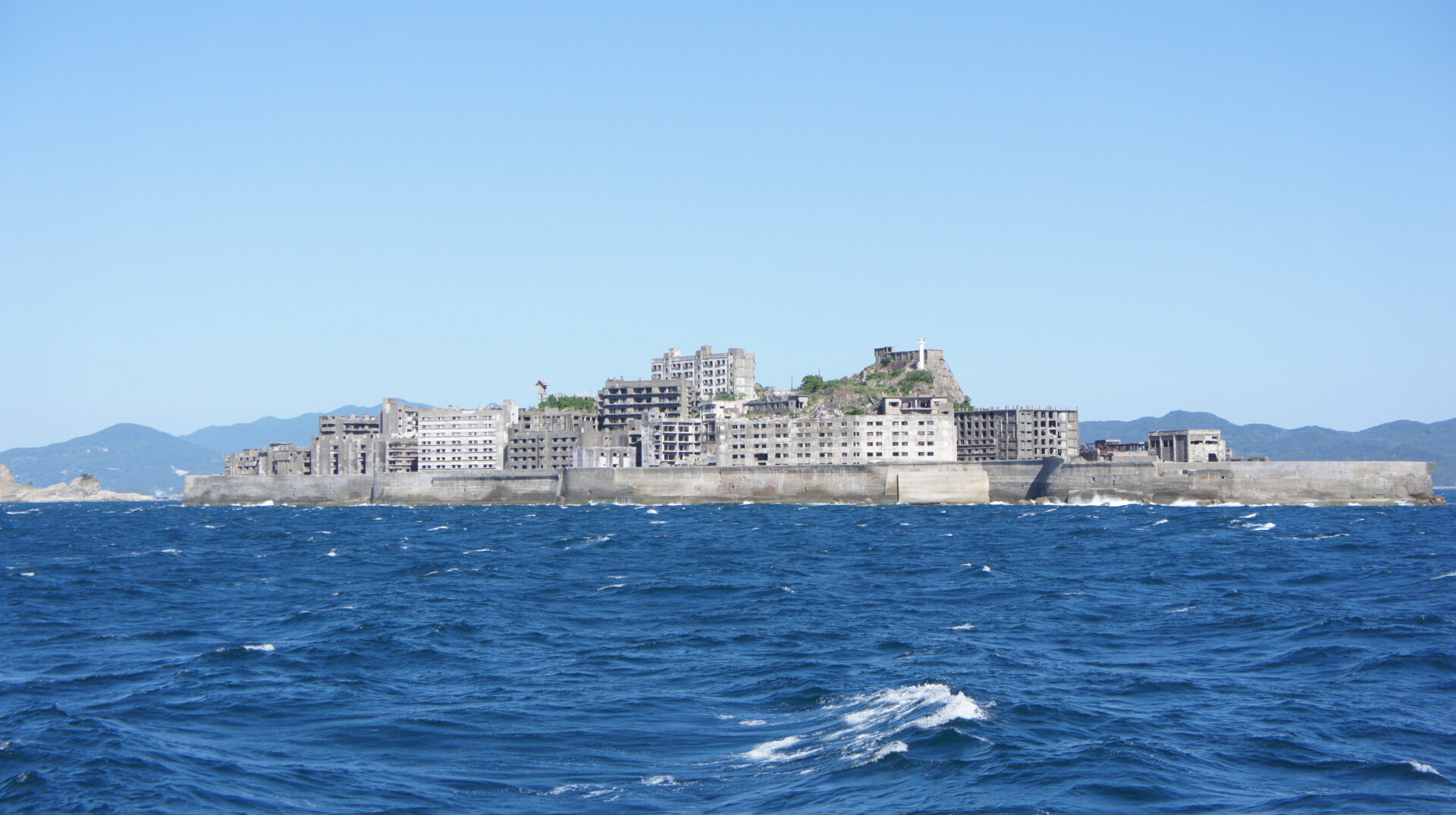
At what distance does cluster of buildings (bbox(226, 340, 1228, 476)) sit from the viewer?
15000cm

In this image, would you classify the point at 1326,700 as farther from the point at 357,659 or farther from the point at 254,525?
the point at 254,525

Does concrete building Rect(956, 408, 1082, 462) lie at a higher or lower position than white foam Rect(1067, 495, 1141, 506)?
higher

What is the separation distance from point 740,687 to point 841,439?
119m

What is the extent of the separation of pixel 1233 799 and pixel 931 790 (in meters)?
5.00

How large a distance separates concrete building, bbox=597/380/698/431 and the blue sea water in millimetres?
108903

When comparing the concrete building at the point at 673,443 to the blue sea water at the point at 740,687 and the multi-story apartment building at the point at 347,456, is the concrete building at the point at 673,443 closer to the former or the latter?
the multi-story apartment building at the point at 347,456

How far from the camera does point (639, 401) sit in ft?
579

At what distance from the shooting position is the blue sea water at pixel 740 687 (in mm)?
22422

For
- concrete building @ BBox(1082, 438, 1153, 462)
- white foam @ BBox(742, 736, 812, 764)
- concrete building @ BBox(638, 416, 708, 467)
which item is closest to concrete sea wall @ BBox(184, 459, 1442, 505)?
concrete building @ BBox(1082, 438, 1153, 462)

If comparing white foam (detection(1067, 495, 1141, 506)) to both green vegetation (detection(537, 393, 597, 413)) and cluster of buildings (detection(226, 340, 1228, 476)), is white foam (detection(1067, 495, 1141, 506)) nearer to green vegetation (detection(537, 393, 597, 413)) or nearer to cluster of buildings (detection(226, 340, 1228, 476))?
cluster of buildings (detection(226, 340, 1228, 476))

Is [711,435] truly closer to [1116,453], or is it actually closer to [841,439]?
[841,439]

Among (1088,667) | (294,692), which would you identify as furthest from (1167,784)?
(294,692)

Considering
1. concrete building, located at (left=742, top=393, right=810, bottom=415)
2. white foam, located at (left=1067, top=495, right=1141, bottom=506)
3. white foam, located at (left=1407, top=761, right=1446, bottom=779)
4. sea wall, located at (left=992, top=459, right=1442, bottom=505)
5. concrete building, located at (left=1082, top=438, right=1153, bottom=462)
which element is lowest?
white foam, located at (left=1407, top=761, right=1446, bottom=779)

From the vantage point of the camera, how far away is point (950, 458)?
150m
